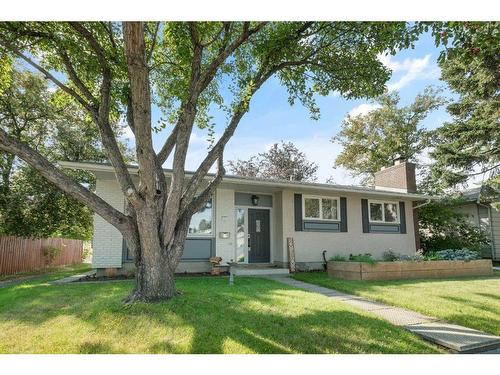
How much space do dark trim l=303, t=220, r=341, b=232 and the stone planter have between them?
219 centimetres

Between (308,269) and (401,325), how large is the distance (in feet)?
24.6

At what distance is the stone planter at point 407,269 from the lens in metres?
9.88

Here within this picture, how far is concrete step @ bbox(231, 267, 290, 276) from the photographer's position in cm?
1095

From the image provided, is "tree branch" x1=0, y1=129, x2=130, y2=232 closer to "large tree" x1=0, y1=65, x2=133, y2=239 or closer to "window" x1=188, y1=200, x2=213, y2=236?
"window" x1=188, y1=200, x2=213, y2=236

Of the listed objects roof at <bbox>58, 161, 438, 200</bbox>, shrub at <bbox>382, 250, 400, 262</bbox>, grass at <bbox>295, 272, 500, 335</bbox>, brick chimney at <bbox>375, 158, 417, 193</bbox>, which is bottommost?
grass at <bbox>295, 272, 500, 335</bbox>

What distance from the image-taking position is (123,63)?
6914 millimetres

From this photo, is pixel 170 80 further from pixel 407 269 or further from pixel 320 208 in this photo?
pixel 407 269

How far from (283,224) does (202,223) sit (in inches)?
121

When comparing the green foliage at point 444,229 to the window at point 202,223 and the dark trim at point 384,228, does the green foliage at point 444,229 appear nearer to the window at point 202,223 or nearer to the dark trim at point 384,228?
the dark trim at point 384,228

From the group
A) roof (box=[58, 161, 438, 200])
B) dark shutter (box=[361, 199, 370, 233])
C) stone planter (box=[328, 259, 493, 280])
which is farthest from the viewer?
dark shutter (box=[361, 199, 370, 233])

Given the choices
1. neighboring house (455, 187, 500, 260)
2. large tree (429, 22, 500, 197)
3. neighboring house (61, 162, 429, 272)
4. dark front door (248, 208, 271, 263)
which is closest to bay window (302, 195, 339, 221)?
neighboring house (61, 162, 429, 272)

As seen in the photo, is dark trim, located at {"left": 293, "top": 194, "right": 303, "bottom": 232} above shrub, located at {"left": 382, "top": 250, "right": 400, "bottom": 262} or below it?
above
